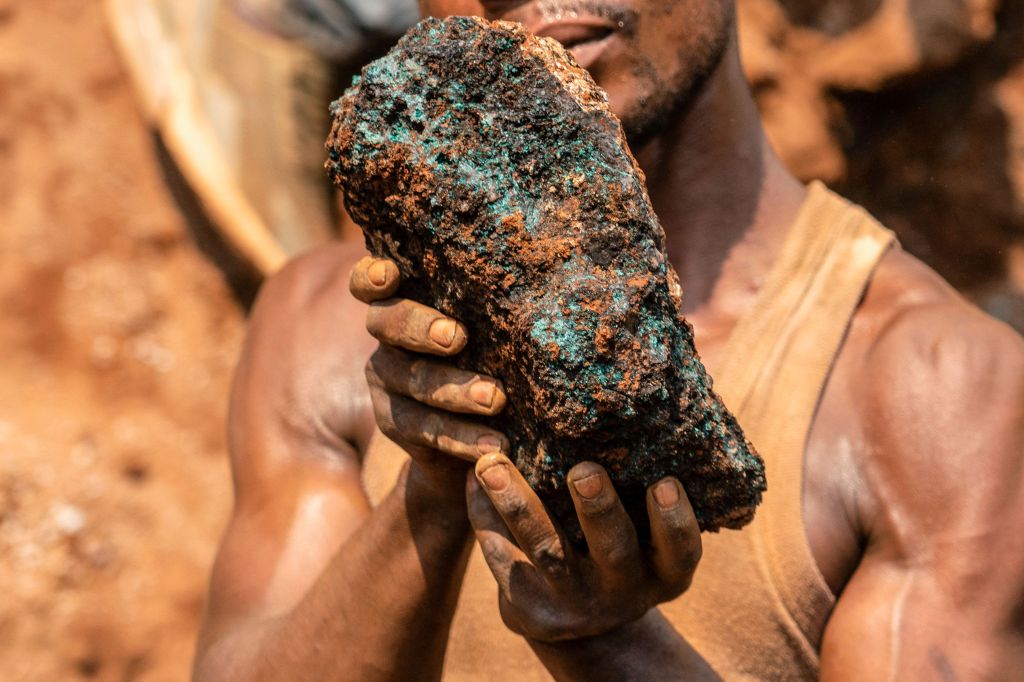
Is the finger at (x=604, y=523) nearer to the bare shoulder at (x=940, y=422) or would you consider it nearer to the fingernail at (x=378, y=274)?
the fingernail at (x=378, y=274)

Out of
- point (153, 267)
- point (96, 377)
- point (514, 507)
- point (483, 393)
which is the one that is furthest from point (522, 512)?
point (153, 267)

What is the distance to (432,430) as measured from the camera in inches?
51.8

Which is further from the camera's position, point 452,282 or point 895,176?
point 895,176

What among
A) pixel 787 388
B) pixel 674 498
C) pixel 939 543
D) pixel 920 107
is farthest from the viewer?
pixel 920 107

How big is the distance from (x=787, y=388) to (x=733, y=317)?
0.54 feet

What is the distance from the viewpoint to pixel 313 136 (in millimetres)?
3707

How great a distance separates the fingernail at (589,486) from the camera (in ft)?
3.93

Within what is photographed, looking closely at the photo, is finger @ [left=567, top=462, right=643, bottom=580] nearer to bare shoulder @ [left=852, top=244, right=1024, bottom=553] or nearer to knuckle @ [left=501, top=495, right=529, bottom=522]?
knuckle @ [left=501, top=495, right=529, bottom=522]

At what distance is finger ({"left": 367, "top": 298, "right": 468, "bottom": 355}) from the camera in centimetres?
127

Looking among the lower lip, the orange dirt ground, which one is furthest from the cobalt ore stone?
the orange dirt ground

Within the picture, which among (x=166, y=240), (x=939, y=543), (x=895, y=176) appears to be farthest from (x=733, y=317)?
(x=166, y=240)

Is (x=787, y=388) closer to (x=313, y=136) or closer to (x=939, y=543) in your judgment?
(x=939, y=543)

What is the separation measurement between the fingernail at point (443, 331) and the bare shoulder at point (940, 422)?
0.67m

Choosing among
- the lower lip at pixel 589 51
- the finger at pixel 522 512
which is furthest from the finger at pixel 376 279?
the lower lip at pixel 589 51
